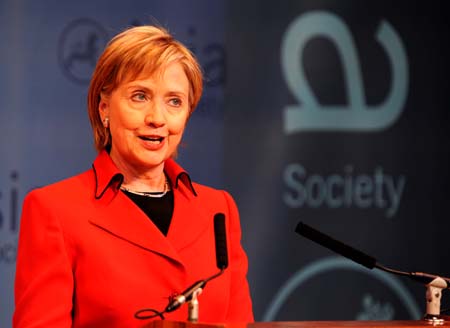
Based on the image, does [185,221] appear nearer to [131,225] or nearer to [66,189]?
[131,225]

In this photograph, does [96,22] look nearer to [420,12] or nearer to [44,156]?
[44,156]

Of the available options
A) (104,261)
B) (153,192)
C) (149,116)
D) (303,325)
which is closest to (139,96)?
(149,116)

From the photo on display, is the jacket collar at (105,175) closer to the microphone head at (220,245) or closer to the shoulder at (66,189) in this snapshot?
the shoulder at (66,189)

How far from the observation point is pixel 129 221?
104 inches

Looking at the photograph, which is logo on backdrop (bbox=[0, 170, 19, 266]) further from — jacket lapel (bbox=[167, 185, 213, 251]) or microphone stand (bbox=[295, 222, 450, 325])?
microphone stand (bbox=[295, 222, 450, 325])

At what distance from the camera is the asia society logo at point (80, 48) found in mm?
4215

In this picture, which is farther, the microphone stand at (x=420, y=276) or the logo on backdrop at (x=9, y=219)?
the logo on backdrop at (x=9, y=219)

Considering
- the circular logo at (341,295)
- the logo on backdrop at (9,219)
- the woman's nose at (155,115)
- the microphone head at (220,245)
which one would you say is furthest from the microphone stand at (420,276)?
the circular logo at (341,295)

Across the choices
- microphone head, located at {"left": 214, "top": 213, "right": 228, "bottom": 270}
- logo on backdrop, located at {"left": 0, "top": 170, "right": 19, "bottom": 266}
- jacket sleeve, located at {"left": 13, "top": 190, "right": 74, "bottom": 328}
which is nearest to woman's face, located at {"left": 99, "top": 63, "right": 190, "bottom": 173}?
jacket sleeve, located at {"left": 13, "top": 190, "right": 74, "bottom": 328}

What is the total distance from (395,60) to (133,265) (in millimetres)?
2670

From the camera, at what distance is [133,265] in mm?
2570

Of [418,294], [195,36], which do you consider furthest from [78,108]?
[418,294]

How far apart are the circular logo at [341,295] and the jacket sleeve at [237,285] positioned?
1.79 m

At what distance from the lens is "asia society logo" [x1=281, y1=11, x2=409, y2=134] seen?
4.67 metres
